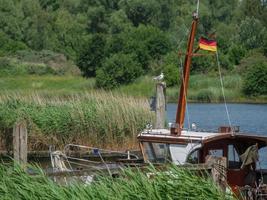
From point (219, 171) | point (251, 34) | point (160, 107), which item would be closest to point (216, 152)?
point (219, 171)

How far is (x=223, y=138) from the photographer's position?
61.2 ft

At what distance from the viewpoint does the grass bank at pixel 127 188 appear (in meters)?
13.2

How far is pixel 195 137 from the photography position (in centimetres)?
1848

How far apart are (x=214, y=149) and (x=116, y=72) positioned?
5370 centimetres

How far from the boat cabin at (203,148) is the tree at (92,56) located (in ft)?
196

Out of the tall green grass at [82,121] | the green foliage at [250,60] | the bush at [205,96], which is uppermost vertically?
the tall green grass at [82,121]

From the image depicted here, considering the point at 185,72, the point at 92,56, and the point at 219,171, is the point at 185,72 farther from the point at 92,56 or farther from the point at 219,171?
the point at 92,56

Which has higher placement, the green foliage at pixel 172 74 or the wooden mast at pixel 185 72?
the wooden mast at pixel 185 72

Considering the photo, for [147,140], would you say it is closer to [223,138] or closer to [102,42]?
[223,138]

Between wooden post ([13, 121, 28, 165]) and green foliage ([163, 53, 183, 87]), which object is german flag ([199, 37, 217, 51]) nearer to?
wooden post ([13, 121, 28, 165])

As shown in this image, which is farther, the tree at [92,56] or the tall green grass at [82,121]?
the tree at [92,56]

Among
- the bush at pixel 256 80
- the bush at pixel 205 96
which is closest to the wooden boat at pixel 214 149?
the bush at pixel 205 96

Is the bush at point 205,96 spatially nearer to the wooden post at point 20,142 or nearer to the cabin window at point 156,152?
the cabin window at point 156,152

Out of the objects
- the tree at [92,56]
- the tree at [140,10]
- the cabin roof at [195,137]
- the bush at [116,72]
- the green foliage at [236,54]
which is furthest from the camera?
the tree at [140,10]
